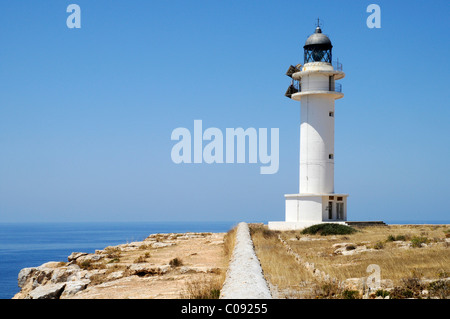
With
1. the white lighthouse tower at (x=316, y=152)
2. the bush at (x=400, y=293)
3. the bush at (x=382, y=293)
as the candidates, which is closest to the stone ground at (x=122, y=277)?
the bush at (x=382, y=293)

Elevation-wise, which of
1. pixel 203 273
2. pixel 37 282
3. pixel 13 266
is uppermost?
pixel 203 273

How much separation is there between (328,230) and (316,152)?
700 centimetres

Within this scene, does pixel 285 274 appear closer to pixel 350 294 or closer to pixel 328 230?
pixel 350 294

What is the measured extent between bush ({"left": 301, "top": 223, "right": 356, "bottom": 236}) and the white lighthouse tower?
10.3 ft

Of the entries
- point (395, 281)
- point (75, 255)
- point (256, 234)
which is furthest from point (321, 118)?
point (395, 281)

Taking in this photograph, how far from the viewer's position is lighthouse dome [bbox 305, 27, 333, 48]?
3603cm

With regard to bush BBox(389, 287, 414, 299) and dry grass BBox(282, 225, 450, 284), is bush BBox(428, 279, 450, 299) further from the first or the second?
dry grass BBox(282, 225, 450, 284)

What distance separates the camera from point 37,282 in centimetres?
1756

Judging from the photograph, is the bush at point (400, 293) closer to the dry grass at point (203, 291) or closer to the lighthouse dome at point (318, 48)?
the dry grass at point (203, 291)

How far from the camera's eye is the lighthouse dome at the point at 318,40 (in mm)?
36031

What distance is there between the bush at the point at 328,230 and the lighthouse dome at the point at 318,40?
1241 centimetres
